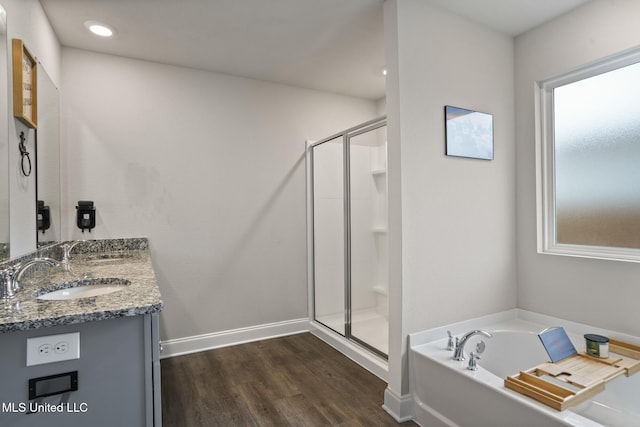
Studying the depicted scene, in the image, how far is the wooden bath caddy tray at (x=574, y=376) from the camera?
1.43 metres

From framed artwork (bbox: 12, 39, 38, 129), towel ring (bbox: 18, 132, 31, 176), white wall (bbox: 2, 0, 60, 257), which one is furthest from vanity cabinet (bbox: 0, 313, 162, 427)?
framed artwork (bbox: 12, 39, 38, 129)

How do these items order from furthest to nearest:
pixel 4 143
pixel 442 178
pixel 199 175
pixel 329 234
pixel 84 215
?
1. pixel 329 234
2. pixel 199 175
3. pixel 84 215
4. pixel 442 178
5. pixel 4 143

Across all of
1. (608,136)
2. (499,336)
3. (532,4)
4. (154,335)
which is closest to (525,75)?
(532,4)

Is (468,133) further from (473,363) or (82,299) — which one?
(82,299)

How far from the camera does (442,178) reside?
2.16 meters

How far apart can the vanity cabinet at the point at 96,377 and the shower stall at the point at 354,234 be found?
194cm

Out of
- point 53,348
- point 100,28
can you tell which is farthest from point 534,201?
point 100,28

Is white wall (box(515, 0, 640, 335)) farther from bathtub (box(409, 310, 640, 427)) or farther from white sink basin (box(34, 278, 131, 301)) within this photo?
white sink basin (box(34, 278, 131, 301))

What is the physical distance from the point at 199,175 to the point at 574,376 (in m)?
2.91

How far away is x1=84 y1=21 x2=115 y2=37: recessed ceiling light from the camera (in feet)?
7.46

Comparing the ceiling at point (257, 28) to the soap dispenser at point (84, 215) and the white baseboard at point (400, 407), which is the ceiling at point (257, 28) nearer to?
the soap dispenser at point (84, 215)

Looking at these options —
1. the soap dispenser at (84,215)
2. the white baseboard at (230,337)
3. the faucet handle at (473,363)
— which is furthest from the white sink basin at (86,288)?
the faucet handle at (473,363)

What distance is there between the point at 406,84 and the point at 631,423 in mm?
2136

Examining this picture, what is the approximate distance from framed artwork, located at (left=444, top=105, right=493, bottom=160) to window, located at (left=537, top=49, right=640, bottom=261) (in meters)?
0.42
